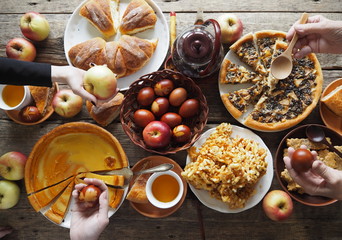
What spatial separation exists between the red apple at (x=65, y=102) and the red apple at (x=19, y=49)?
330 millimetres

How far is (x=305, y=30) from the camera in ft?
5.59

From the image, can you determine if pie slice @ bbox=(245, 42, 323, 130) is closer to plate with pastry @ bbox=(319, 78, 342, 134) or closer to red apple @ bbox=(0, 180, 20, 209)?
plate with pastry @ bbox=(319, 78, 342, 134)

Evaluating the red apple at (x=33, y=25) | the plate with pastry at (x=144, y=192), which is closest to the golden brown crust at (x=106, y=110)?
the plate with pastry at (x=144, y=192)

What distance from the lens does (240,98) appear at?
189 centimetres

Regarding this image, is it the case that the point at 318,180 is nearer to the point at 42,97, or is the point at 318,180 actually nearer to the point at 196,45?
the point at 196,45

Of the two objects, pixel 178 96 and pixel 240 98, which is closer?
pixel 178 96

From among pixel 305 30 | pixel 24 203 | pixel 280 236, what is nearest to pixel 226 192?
pixel 280 236

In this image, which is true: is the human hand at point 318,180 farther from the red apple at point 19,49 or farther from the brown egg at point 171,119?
the red apple at point 19,49

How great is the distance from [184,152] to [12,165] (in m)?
1.05

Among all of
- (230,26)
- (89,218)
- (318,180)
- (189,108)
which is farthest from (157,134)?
(318,180)

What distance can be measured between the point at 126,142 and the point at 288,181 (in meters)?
1.01

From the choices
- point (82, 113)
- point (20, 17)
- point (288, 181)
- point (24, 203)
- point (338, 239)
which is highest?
point (20, 17)

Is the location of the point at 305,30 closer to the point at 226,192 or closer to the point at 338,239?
the point at 226,192

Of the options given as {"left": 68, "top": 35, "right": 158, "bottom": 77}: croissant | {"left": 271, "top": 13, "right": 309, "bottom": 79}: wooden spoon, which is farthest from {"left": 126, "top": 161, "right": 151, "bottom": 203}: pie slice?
{"left": 271, "top": 13, "right": 309, "bottom": 79}: wooden spoon
